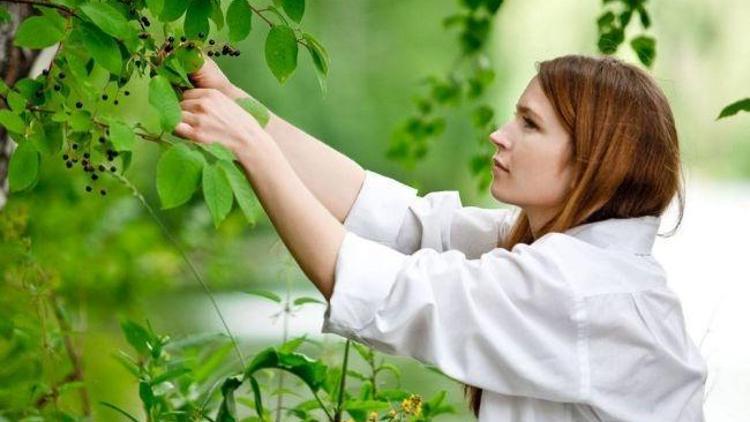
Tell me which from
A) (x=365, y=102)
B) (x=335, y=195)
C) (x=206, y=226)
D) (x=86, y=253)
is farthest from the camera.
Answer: (x=365, y=102)

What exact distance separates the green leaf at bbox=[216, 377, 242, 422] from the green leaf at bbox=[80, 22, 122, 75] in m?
0.45

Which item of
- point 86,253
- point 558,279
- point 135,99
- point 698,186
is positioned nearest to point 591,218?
point 558,279

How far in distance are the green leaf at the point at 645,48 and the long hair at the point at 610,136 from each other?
512 mm

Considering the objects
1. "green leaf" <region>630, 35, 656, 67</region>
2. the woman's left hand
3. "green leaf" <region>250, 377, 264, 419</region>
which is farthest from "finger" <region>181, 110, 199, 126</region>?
"green leaf" <region>630, 35, 656, 67</region>

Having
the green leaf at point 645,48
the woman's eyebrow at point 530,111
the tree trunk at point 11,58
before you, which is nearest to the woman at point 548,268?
the woman's eyebrow at point 530,111

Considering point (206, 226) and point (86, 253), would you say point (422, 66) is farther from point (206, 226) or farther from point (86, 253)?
point (86, 253)

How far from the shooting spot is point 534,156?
4.42 ft

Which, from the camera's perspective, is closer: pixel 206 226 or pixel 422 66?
pixel 206 226

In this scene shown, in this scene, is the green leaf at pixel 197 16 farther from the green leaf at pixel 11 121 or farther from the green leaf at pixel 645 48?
the green leaf at pixel 645 48

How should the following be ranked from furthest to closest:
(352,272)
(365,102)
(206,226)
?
(365,102), (206,226), (352,272)

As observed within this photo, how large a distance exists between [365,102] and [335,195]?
7.04 meters

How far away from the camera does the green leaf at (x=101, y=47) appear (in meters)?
1.11

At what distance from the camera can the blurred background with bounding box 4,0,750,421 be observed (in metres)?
4.39

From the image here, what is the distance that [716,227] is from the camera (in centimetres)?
709
